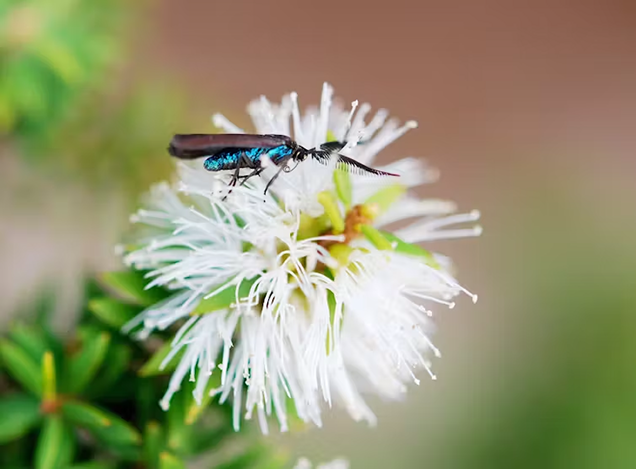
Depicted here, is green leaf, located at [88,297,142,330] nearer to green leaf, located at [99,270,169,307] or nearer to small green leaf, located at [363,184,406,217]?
green leaf, located at [99,270,169,307]

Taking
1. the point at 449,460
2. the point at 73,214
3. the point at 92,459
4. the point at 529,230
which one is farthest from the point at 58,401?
the point at 529,230

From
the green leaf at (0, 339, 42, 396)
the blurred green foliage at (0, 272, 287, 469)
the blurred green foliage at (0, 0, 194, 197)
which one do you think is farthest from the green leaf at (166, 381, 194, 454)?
the blurred green foliage at (0, 0, 194, 197)

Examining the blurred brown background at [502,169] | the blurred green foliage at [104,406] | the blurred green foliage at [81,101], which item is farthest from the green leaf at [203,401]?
the blurred brown background at [502,169]

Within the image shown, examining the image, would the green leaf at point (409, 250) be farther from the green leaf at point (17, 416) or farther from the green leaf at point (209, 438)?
the green leaf at point (17, 416)

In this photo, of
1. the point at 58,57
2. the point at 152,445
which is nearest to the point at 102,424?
the point at 152,445

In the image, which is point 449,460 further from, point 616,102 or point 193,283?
point 193,283
